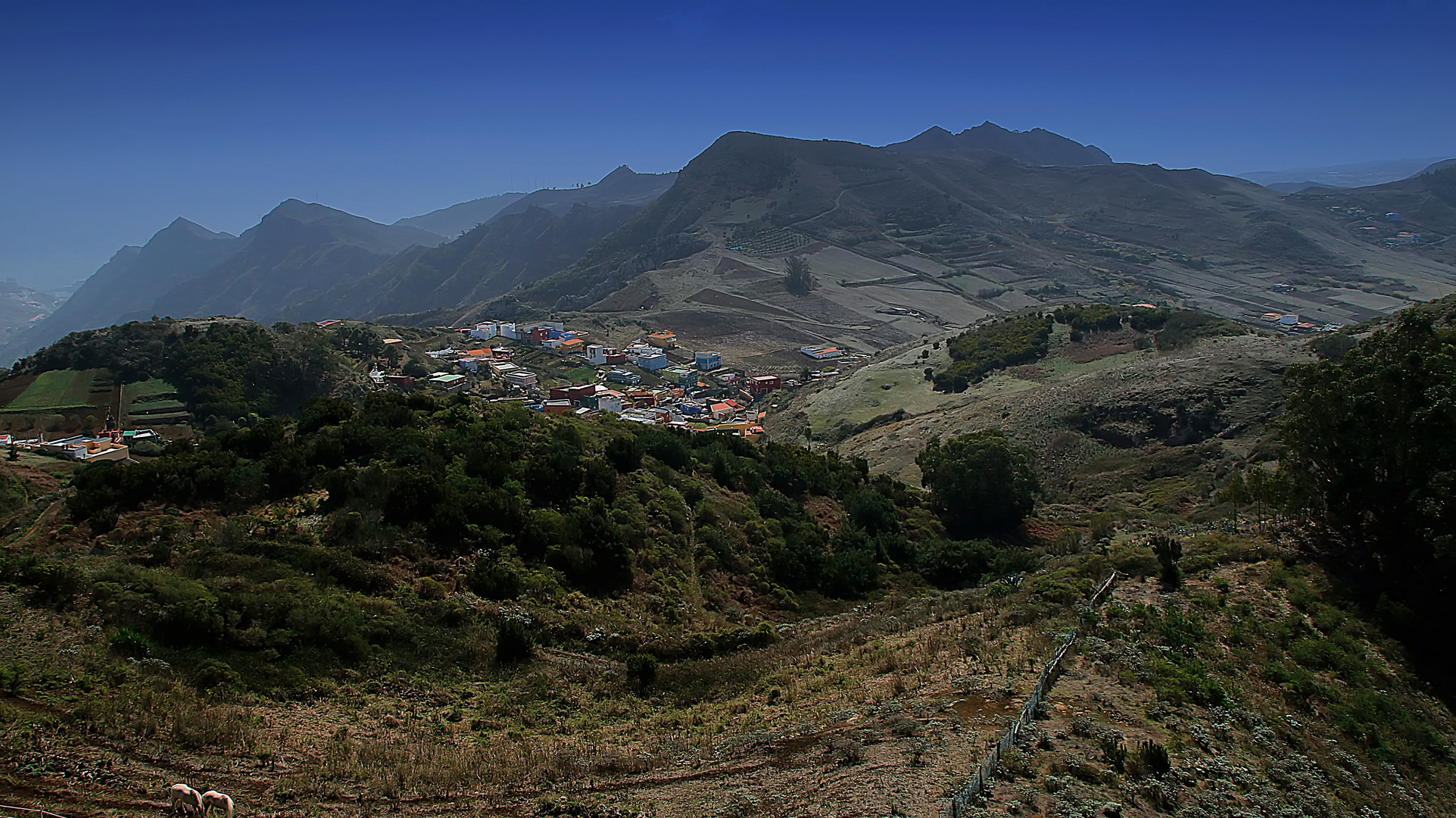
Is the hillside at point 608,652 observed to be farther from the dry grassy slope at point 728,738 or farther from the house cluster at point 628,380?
the house cluster at point 628,380

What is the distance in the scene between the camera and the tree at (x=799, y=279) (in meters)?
141

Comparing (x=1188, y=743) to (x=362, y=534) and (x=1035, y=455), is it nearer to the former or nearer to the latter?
(x=362, y=534)

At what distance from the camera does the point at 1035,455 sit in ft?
142

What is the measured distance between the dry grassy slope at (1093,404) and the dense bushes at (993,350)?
1.63m

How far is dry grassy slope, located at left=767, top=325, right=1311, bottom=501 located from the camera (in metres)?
41.1

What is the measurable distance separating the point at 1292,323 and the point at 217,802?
13951 cm

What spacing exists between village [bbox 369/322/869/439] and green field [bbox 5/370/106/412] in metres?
20.8

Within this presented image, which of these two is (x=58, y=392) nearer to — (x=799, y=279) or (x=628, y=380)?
(x=628, y=380)

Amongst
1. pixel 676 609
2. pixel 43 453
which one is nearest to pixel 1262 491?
pixel 676 609

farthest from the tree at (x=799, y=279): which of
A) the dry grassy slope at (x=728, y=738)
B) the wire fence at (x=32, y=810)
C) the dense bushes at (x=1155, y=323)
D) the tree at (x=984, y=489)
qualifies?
the wire fence at (x=32, y=810)

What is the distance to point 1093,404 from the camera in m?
46.5

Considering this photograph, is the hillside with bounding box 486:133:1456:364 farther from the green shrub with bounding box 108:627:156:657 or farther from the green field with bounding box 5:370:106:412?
the green shrub with bounding box 108:627:156:657

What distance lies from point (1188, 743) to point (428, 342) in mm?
101855

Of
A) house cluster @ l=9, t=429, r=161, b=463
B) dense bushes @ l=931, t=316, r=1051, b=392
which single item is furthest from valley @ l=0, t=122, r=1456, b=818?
dense bushes @ l=931, t=316, r=1051, b=392
